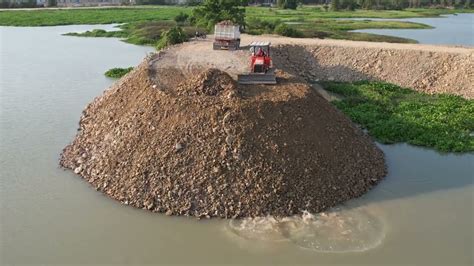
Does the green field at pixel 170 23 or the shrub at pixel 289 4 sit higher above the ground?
the shrub at pixel 289 4

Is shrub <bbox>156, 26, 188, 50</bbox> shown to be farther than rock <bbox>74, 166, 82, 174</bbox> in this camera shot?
Yes

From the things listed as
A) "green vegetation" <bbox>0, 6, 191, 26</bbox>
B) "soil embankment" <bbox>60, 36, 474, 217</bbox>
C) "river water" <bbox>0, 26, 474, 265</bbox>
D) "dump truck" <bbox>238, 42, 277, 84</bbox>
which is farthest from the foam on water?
"green vegetation" <bbox>0, 6, 191, 26</bbox>

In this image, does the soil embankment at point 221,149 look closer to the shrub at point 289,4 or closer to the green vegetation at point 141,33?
the green vegetation at point 141,33

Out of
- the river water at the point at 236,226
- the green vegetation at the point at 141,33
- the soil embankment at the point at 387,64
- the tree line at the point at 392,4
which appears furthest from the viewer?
the tree line at the point at 392,4

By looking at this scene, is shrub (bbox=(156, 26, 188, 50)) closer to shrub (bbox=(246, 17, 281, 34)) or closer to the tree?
the tree

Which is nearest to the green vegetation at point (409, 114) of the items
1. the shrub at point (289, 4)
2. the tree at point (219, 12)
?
the tree at point (219, 12)
